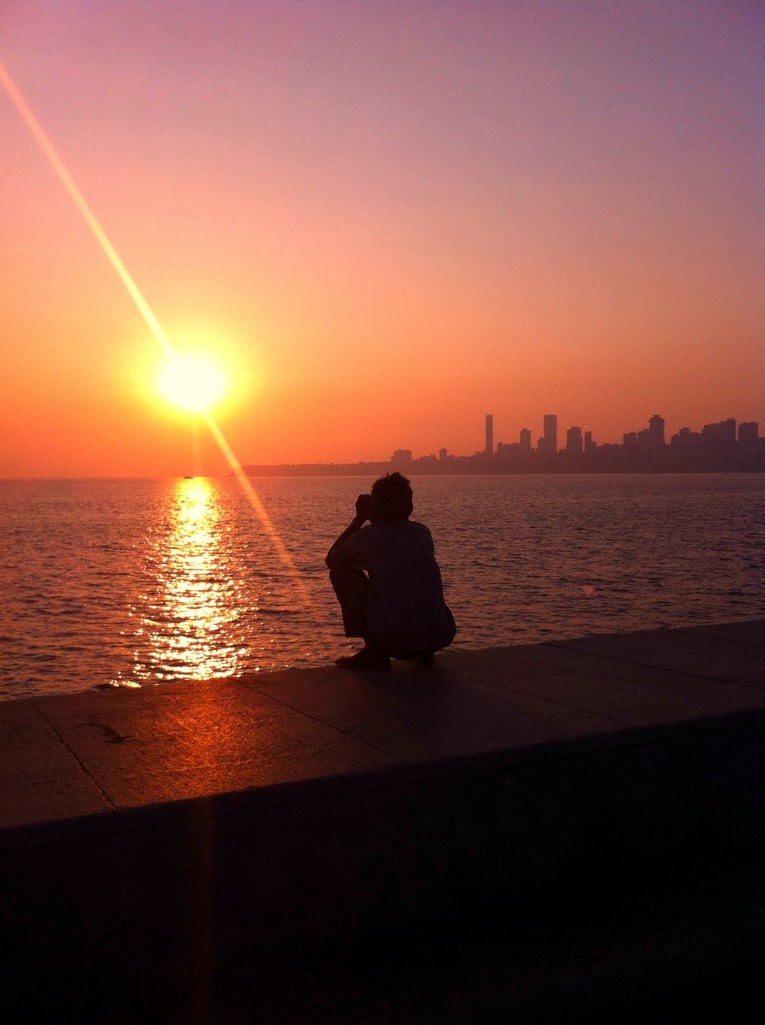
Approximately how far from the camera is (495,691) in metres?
5.17

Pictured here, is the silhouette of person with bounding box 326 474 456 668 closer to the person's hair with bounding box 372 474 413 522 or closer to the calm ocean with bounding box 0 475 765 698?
the person's hair with bounding box 372 474 413 522

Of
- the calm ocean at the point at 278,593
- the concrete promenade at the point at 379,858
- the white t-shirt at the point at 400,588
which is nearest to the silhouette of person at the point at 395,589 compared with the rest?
the white t-shirt at the point at 400,588

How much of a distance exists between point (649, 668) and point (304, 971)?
2.99 meters

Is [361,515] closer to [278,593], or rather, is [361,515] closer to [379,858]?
[379,858]

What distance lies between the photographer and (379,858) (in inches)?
140

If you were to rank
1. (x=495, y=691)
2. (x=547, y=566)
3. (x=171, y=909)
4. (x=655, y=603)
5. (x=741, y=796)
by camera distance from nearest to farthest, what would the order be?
(x=171, y=909)
(x=741, y=796)
(x=495, y=691)
(x=655, y=603)
(x=547, y=566)

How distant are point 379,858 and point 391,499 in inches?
114

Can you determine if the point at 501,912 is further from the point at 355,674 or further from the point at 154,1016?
the point at 355,674

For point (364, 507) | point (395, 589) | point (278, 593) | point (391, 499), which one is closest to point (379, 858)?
point (395, 589)

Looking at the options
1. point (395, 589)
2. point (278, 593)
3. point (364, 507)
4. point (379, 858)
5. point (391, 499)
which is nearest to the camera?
point (379, 858)

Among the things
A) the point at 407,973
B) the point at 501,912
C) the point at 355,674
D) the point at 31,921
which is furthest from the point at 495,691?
the point at 31,921

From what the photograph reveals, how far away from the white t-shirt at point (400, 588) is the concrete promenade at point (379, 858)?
1.09 m

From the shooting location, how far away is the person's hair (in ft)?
20.2

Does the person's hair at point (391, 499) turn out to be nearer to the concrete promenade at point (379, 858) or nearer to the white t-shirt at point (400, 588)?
the white t-shirt at point (400, 588)
